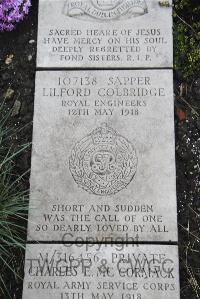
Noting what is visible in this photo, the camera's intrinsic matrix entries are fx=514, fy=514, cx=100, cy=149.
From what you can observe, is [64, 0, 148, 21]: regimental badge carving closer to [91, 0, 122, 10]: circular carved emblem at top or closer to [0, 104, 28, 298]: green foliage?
[91, 0, 122, 10]: circular carved emblem at top

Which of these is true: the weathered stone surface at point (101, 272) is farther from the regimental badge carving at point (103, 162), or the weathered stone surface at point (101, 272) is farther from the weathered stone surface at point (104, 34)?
the weathered stone surface at point (104, 34)

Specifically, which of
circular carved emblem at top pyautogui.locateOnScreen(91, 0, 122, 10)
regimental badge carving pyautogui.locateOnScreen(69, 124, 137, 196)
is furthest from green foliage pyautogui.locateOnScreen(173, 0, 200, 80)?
regimental badge carving pyautogui.locateOnScreen(69, 124, 137, 196)

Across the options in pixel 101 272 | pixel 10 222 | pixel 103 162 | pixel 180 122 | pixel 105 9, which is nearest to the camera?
pixel 101 272

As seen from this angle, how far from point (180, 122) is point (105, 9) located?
1.11m

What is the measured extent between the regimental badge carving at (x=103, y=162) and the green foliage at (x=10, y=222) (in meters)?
0.41

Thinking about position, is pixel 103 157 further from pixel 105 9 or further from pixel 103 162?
pixel 105 9

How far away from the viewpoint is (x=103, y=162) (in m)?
3.76

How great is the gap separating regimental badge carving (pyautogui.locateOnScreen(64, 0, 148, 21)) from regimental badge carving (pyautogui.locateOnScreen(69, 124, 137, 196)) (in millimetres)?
962

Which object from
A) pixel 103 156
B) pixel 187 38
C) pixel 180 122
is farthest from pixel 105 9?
pixel 103 156

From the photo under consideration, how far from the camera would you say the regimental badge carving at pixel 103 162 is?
3703 millimetres

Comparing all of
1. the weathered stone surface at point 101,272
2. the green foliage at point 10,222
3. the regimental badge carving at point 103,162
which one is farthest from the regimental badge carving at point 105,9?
the weathered stone surface at point 101,272

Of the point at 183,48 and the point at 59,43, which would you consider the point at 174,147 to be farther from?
the point at 59,43

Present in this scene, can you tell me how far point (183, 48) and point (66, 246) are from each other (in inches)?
72.8

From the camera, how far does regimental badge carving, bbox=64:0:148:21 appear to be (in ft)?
13.6
